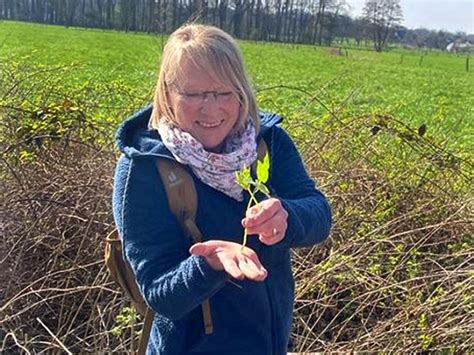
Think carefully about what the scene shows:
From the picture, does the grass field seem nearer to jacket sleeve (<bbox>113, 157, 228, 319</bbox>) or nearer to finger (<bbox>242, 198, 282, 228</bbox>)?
jacket sleeve (<bbox>113, 157, 228, 319</bbox>)

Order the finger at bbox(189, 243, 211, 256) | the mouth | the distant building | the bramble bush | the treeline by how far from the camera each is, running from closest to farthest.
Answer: the finger at bbox(189, 243, 211, 256)
the mouth
the bramble bush
the treeline
the distant building

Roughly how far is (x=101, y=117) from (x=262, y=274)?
3.04 metres

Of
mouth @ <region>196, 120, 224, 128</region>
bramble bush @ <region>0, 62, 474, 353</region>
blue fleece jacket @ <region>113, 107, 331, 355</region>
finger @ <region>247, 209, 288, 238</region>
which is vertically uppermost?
mouth @ <region>196, 120, 224, 128</region>

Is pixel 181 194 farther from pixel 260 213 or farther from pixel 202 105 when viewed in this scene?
pixel 260 213

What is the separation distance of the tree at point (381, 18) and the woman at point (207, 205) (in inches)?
2653

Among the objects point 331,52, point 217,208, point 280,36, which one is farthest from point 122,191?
point 280,36

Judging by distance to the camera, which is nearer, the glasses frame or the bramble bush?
the glasses frame

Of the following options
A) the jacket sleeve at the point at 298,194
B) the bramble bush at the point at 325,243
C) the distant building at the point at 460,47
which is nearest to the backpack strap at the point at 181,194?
the jacket sleeve at the point at 298,194

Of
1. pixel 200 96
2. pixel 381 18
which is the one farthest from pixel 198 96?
pixel 381 18

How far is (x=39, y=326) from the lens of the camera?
128 inches

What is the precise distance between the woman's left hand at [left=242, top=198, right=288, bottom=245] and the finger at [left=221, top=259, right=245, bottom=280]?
74 millimetres

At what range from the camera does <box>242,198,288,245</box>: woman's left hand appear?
4.65 ft

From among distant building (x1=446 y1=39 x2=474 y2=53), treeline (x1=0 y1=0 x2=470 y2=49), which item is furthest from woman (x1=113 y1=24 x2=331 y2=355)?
distant building (x1=446 y1=39 x2=474 y2=53)

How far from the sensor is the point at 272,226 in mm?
1462
